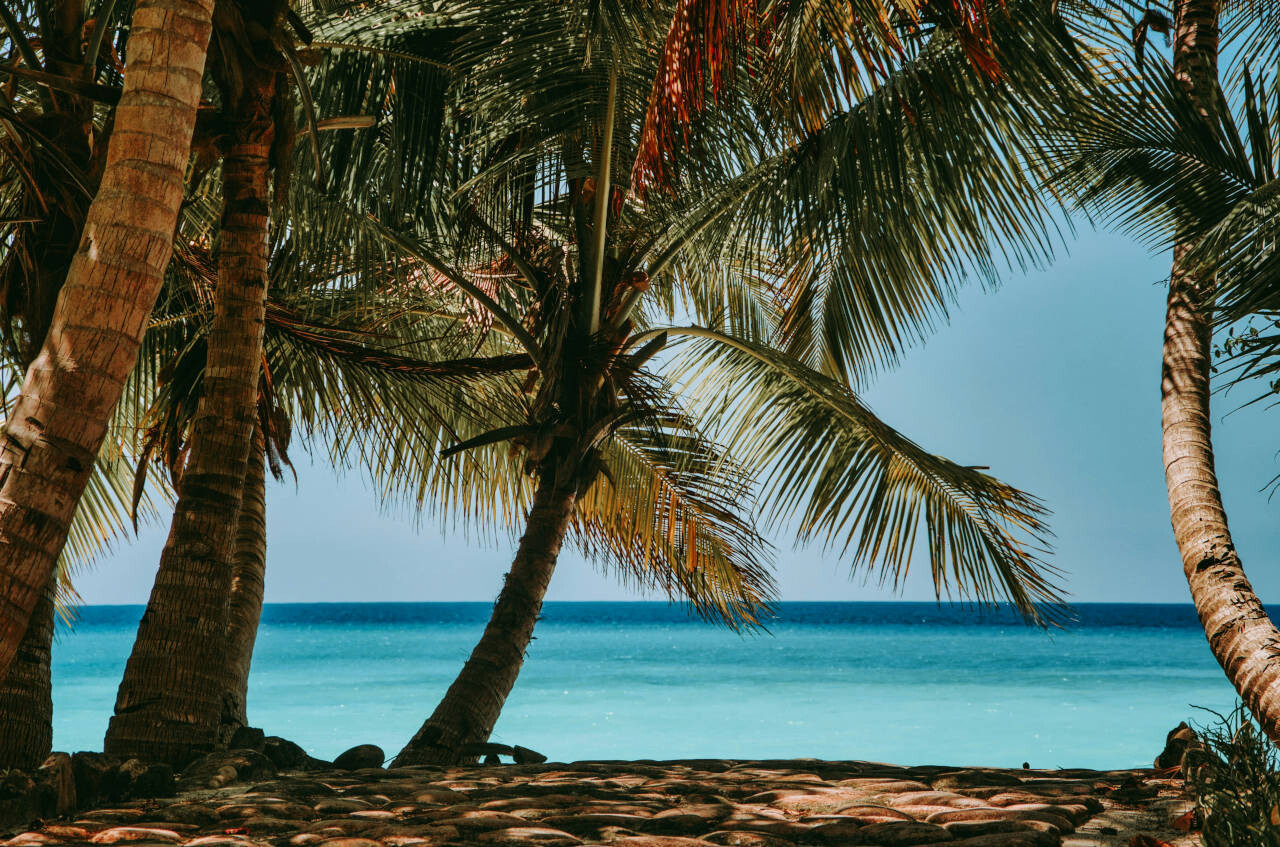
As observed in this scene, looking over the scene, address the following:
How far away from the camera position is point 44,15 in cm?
383

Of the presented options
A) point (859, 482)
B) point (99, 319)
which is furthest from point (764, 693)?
point (99, 319)

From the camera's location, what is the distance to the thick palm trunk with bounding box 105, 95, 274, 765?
12.6ft

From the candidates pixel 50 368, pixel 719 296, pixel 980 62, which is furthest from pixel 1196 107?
pixel 50 368

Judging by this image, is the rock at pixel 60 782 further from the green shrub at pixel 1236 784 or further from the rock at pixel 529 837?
the green shrub at pixel 1236 784

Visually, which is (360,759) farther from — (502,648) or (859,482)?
(859,482)

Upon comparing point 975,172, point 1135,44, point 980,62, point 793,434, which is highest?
point 1135,44

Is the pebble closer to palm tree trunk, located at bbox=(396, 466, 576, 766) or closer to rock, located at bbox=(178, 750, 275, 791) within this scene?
rock, located at bbox=(178, 750, 275, 791)

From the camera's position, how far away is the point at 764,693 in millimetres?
21719

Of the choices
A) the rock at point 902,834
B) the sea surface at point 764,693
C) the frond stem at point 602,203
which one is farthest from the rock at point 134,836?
the sea surface at point 764,693

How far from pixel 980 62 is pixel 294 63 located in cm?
260

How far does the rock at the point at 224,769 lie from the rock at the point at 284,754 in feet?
0.61

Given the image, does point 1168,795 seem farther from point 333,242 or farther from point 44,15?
point 44,15

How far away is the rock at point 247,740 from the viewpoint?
14.3 feet

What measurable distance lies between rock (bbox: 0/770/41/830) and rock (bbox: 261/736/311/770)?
133cm
